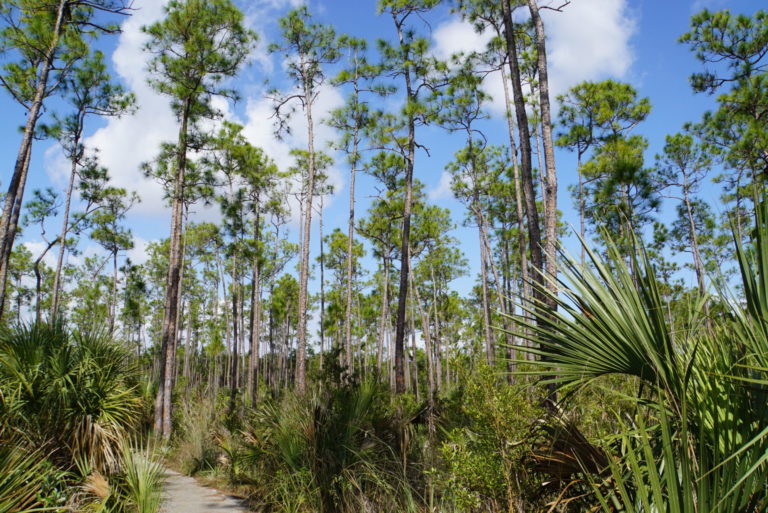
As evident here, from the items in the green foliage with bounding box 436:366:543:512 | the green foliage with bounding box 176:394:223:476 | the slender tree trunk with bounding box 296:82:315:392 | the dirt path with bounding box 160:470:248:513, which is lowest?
the dirt path with bounding box 160:470:248:513

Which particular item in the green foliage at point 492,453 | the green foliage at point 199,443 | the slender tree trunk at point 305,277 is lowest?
the green foliage at point 199,443

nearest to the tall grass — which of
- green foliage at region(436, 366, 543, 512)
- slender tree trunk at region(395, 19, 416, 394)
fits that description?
green foliage at region(436, 366, 543, 512)

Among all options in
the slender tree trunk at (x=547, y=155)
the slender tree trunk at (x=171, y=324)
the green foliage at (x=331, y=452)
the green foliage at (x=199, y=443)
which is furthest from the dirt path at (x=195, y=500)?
the slender tree trunk at (x=547, y=155)

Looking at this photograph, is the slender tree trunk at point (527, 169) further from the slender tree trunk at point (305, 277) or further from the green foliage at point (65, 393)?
the slender tree trunk at point (305, 277)

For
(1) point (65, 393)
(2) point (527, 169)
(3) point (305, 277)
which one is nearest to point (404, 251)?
(3) point (305, 277)

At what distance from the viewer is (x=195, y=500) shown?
320 inches

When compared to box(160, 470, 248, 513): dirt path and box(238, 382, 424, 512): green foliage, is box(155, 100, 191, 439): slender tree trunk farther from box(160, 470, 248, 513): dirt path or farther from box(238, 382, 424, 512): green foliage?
box(238, 382, 424, 512): green foliage

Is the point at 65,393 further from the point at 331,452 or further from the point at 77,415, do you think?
the point at 331,452

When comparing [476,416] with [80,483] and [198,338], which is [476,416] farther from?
[198,338]

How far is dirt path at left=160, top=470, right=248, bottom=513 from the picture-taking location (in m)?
7.33

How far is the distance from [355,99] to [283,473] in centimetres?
1642

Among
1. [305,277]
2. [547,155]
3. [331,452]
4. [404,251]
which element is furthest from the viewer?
[305,277]

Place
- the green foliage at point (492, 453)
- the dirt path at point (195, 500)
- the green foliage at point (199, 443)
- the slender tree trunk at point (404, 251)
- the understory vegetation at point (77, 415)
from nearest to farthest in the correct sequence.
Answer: the green foliage at point (492, 453), the understory vegetation at point (77, 415), the dirt path at point (195, 500), the green foliage at point (199, 443), the slender tree trunk at point (404, 251)

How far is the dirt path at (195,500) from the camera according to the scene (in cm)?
733
